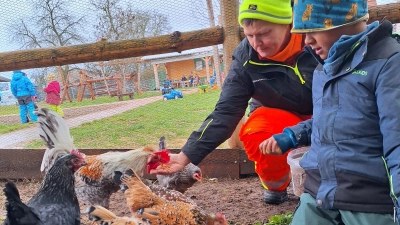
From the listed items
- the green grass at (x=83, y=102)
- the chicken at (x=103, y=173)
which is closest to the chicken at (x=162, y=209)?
the chicken at (x=103, y=173)

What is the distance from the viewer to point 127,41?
10.6 ft

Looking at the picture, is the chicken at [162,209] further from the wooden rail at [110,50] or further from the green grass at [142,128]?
the green grass at [142,128]

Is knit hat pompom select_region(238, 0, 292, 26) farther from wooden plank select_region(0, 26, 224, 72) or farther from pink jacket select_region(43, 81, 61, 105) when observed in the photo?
pink jacket select_region(43, 81, 61, 105)

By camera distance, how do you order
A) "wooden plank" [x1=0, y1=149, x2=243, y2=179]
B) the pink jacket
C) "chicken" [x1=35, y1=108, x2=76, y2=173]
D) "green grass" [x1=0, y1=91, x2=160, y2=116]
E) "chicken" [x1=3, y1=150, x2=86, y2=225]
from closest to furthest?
"chicken" [x1=3, y1=150, x2=86, y2=225], "chicken" [x1=35, y1=108, x2=76, y2=173], "wooden plank" [x1=0, y1=149, x2=243, y2=179], the pink jacket, "green grass" [x1=0, y1=91, x2=160, y2=116]

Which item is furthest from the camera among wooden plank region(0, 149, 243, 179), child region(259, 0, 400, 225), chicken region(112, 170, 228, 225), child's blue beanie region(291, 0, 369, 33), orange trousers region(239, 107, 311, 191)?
wooden plank region(0, 149, 243, 179)

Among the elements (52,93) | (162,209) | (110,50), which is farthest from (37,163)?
(52,93)

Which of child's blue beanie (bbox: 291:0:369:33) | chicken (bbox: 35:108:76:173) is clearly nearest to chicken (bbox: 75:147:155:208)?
chicken (bbox: 35:108:76:173)

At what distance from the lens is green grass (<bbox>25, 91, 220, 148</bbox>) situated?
16.1ft

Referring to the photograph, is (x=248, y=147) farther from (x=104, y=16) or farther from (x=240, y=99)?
(x=104, y=16)

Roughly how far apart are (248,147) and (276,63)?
2.16ft

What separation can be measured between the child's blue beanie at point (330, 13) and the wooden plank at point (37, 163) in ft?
7.03

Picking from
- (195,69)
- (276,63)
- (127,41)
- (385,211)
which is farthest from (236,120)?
(195,69)

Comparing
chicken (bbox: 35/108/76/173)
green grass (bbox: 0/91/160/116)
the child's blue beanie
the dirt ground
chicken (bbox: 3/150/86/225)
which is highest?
the child's blue beanie

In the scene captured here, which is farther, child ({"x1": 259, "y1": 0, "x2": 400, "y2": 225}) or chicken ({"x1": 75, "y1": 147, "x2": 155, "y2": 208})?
chicken ({"x1": 75, "y1": 147, "x2": 155, "y2": 208})
